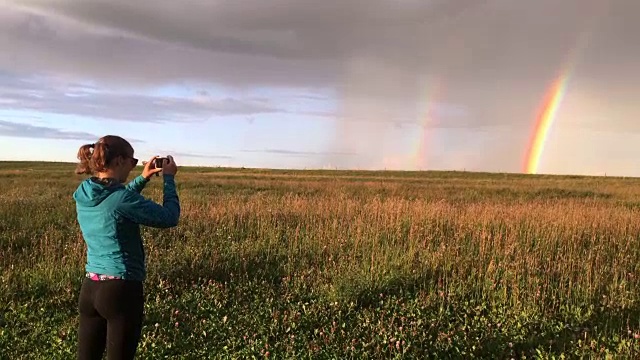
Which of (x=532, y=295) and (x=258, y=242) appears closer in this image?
(x=532, y=295)

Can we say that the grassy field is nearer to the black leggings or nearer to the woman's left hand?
the black leggings

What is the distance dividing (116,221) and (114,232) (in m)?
0.07

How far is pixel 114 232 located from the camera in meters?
→ 2.86

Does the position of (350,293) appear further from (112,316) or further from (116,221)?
(116,221)

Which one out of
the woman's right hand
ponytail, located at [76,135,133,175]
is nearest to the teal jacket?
ponytail, located at [76,135,133,175]

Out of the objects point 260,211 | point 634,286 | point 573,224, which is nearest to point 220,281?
point 260,211

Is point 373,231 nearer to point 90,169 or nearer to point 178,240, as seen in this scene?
point 178,240

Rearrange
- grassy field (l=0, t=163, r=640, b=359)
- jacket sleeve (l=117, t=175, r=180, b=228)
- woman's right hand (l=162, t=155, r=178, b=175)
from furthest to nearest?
grassy field (l=0, t=163, r=640, b=359), woman's right hand (l=162, t=155, r=178, b=175), jacket sleeve (l=117, t=175, r=180, b=228)

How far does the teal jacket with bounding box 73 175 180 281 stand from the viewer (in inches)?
111

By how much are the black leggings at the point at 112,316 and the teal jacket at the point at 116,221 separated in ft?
0.29

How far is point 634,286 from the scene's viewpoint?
592 cm

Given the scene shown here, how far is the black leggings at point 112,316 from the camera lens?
287 cm

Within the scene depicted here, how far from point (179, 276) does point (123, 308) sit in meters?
3.37

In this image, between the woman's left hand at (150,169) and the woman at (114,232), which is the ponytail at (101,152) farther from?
the woman's left hand at (150,169)
